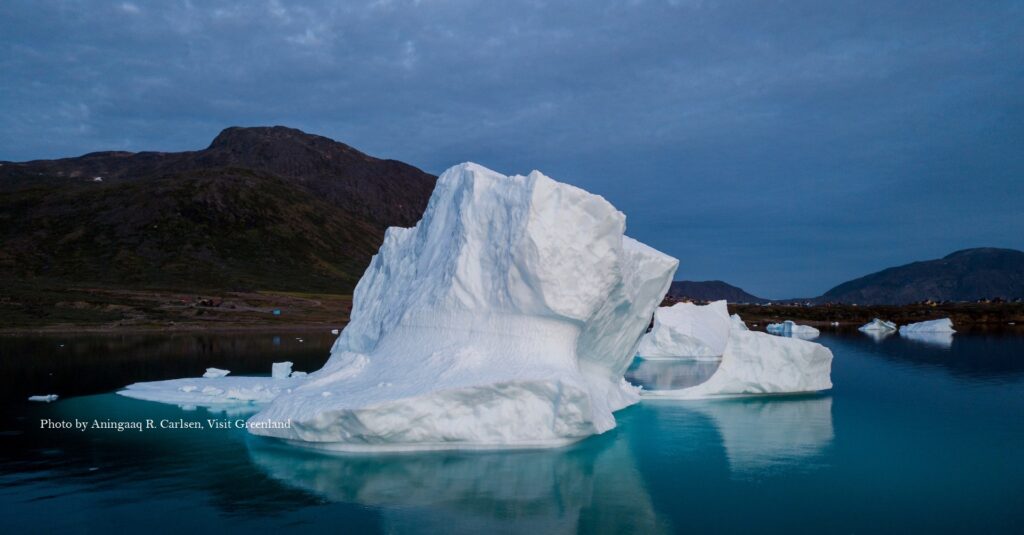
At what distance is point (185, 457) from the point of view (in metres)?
16.1

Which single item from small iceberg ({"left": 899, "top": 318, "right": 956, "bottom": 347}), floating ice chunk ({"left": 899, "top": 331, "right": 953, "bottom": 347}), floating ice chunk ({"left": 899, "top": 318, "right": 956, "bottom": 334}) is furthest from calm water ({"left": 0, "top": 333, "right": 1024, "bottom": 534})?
floating ice chunk ({"left": 899, "top": 318, "right": 956, "bottom": 334})

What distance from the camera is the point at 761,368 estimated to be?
2577 cm

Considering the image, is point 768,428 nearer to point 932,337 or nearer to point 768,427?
point 768,427

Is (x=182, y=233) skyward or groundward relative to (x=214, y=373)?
skyward

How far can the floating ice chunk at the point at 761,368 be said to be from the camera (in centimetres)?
2520

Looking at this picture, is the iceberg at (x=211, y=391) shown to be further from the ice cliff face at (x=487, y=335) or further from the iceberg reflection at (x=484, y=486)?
the iceberg reflection at (x=484, y=486)

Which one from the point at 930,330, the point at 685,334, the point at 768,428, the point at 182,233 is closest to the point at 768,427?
the point at 768,428

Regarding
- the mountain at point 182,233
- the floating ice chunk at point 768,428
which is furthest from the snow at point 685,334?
the mountain at point 182,233

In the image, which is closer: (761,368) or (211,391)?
(211,391)

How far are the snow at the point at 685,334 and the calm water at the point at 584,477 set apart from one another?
66.3 feet

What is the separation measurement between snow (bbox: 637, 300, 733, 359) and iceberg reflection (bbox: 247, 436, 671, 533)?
2825 cm

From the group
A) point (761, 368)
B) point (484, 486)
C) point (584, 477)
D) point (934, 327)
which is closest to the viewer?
point (484, 486)

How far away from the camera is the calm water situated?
38.7 feet

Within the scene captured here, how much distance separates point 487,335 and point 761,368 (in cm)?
1316
